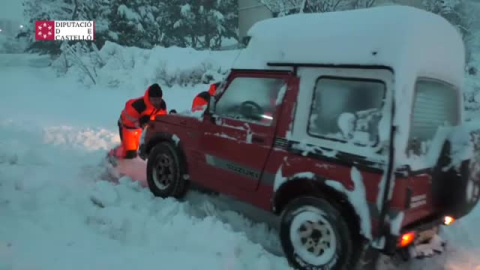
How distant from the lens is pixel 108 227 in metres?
4.14

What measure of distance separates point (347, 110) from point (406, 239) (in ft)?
3.86

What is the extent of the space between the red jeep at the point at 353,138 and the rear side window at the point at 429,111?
0.01 m

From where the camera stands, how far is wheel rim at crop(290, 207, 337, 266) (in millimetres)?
3544

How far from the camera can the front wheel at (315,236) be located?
342cm

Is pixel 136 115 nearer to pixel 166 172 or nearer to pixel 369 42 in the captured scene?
pixel 166 172

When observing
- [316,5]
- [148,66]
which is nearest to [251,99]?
[148,66]

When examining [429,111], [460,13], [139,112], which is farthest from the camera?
[460,13]

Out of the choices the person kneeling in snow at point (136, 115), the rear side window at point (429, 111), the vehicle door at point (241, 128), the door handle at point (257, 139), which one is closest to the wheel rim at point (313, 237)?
the vehicle door at point (241, 128)

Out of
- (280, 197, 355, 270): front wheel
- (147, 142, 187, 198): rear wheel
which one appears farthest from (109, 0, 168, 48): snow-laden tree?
(280, 197, 355, 270): front wheel

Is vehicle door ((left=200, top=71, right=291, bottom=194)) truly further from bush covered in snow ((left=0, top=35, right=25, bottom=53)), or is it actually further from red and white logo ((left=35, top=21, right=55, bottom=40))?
bush covered in snow ((left=0, top=35, right=25, bottom=53))

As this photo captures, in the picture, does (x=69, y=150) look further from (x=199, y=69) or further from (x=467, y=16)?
(x=467, y=16)

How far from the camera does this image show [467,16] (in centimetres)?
2170

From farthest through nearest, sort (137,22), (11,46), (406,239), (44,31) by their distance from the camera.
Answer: (11,46), (44,31), (137,22), (406,239)

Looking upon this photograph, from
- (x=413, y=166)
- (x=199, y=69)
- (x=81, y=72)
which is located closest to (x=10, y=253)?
(x=413, y=166)
